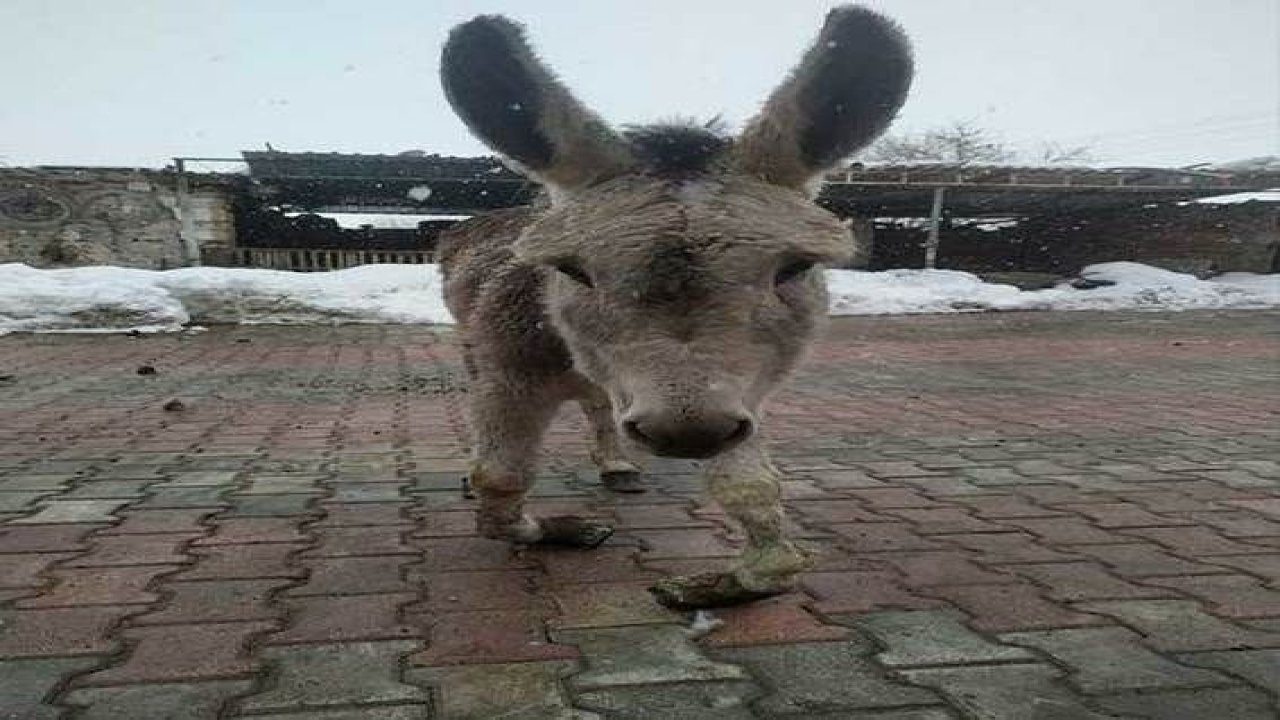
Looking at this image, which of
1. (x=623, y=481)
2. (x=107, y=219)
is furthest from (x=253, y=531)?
(x=107, y=219)

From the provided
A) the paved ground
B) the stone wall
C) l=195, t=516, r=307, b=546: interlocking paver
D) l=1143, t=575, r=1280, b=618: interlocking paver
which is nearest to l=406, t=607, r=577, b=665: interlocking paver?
the paved ground

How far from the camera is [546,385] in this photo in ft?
9.95

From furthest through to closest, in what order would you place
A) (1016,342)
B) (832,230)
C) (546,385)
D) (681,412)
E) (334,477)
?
1. (1016,342)
2. (334,477)
3. (546,385)
4. (832,230)
5. (681,412)

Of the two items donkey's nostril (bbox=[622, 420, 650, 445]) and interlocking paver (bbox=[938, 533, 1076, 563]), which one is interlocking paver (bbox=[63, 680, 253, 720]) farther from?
interlocking paver (bbox=[938, 533, 1076, 563])

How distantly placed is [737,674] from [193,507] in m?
2.57

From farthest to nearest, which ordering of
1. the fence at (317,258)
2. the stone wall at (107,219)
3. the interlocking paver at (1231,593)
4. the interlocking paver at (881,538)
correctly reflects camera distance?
the fence at (317,258), the stone wall at (107,219), the interlocking paver at (881,538), the interlocking paver at (1231,593)

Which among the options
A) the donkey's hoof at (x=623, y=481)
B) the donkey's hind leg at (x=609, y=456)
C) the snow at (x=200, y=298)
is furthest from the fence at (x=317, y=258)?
the donkey's hoof at (x=623, y=481)

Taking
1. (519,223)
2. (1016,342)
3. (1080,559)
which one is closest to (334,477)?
(519,223)

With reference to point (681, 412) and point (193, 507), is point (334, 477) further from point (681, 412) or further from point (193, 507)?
point (681, 412)

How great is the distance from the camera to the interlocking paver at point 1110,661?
7.01ft

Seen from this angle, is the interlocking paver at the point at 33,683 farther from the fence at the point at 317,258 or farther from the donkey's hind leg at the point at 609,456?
the fence at the point at 317,258

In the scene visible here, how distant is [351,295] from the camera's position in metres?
15.7

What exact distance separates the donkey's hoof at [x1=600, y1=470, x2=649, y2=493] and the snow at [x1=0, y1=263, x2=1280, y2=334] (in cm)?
926

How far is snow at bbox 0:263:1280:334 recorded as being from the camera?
42.8 feet
